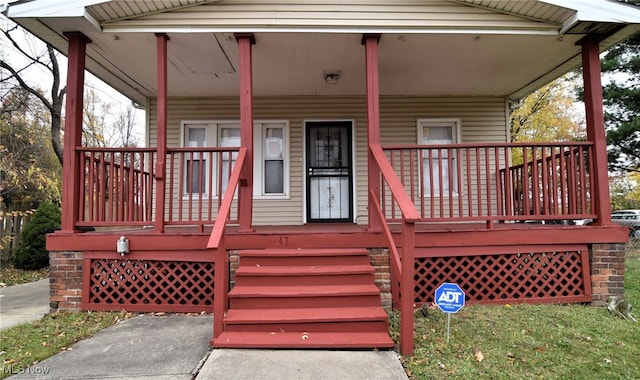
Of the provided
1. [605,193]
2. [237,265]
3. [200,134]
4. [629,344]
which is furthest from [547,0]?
[200,134]

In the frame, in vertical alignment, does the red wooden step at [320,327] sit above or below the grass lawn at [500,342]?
above

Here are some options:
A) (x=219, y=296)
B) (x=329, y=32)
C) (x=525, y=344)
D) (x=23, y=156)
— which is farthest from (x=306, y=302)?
(x=23, y=156)

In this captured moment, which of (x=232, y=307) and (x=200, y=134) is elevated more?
Answer: (x=200, y=134)

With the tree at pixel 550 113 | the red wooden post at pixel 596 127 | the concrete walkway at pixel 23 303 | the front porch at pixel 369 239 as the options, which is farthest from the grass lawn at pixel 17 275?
the tree at pixel 550 113

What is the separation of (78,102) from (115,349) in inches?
115

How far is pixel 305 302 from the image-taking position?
3418 mm

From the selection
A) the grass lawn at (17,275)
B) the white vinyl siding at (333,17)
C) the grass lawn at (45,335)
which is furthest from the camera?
the grass lawn at (17,275)

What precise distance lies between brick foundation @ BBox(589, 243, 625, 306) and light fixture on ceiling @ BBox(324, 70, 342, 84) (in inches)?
159

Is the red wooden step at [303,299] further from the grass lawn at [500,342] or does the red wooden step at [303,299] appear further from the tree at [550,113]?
the tree at [550,113]

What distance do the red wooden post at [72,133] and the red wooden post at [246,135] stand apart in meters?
1.88

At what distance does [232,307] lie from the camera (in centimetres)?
341

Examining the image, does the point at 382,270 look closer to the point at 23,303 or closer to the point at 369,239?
the point at 369,239

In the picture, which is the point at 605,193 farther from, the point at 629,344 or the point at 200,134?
the point at 200,134

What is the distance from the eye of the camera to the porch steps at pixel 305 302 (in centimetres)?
307
